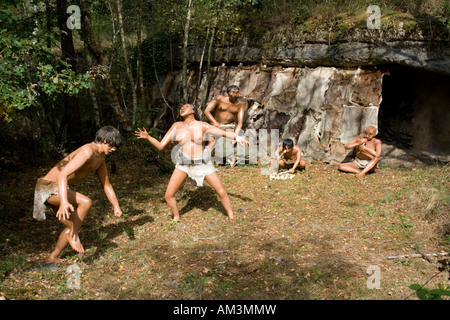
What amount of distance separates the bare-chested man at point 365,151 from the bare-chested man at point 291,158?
3.13 feet

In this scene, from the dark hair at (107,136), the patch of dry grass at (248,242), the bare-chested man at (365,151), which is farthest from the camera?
the bare-chested man at (365,151)

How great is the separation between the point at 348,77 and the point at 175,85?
5369 millimetres

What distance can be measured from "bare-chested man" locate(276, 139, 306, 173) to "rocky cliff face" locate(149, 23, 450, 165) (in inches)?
35.2

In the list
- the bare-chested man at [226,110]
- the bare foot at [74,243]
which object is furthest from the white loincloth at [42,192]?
the bare-chested man at [226,110]

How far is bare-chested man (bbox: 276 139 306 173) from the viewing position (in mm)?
7773

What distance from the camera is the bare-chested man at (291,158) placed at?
7.77m

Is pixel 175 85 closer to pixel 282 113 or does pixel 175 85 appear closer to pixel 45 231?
pixel 282 113

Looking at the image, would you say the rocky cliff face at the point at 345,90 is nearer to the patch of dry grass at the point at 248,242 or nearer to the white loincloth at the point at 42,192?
the patch of dry grass at the point at 248,242

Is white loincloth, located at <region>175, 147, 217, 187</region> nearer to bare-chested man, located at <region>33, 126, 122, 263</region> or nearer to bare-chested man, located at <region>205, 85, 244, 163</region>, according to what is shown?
bare-chested man, located at <region>33, 126, 122, 263</region>

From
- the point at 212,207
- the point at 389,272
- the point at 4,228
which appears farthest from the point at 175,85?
the point at 389,272

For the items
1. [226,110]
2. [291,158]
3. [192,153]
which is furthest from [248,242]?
[226,110]

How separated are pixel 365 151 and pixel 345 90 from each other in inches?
65.5

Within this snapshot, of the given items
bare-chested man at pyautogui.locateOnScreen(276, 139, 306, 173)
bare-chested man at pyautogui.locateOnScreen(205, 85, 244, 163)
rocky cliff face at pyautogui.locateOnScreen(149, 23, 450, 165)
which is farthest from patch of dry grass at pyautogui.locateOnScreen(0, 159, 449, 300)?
rocky cliff face at pyautogui.locateOnScreen(149, 23, 450, 165)

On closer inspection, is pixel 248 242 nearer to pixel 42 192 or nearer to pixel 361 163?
pixel 42 192
